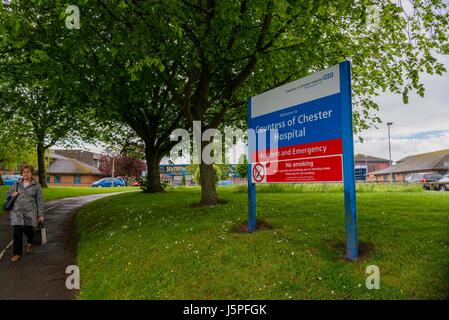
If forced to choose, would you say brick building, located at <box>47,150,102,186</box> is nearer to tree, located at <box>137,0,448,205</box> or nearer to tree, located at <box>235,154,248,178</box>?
tree, located at <box>235,154,248,178</box>

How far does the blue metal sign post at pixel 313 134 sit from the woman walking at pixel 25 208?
5.13 m

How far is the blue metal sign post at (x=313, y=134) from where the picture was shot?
5988 mm

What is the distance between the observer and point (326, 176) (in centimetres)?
625

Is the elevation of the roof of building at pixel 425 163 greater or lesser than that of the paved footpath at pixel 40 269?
greater

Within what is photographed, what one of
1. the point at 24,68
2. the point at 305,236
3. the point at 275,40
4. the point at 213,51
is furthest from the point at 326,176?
the point at 24,68

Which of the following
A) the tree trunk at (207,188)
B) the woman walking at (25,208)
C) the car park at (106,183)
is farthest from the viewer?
the car park at (106,183)

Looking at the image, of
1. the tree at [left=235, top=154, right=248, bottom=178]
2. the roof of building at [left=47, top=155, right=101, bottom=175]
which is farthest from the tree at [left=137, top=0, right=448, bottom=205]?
the roof of building at [left=47, top=155, right=101, bottom=175]

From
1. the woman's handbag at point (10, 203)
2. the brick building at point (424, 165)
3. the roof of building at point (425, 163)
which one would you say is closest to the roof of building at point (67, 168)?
the brick building at point (424, 165)

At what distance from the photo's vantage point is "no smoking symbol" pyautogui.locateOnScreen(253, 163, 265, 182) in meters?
7.85

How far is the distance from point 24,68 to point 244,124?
433 inches
